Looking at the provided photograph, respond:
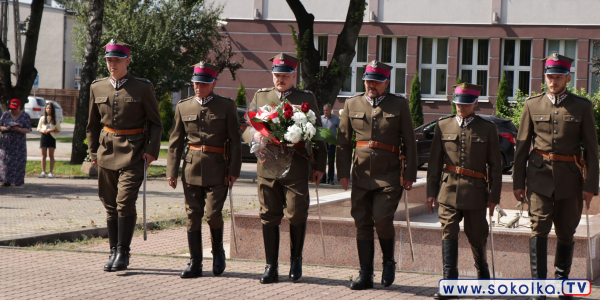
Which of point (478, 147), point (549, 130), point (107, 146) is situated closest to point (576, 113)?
point (549, 130)

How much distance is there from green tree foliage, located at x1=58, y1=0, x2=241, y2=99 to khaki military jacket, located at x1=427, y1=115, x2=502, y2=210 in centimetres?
1975

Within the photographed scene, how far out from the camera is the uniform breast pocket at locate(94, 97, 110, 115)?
683 cm

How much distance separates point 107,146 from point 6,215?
4.51 meters

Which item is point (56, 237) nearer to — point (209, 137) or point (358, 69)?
point (209, 137)

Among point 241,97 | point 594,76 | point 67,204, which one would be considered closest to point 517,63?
point 594,76

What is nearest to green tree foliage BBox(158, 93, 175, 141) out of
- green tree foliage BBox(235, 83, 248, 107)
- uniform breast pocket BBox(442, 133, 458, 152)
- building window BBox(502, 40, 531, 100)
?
green tree foliage BBox(235, 83, 248, 107)

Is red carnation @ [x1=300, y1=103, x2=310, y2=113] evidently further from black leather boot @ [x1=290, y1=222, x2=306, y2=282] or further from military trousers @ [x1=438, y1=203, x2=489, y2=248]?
military trousers @ [x1=438, y1=203, x2=489, y2=248]

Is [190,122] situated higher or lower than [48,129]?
higher

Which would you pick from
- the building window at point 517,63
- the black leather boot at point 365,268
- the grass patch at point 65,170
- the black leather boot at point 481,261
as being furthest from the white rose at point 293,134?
the building window at point 517,63

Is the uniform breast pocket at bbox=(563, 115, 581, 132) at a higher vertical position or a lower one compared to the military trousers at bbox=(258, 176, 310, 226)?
higher

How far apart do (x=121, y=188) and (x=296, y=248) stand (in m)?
→ 1.85

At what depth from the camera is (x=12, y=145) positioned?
14078mm

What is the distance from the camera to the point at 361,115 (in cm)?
625

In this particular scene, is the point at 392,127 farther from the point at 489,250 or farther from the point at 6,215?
the point at 6,215
